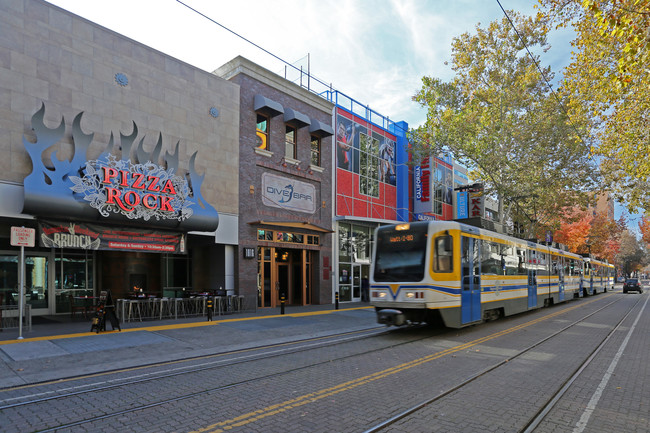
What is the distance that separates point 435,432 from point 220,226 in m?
13.8

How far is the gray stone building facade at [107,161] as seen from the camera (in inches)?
485

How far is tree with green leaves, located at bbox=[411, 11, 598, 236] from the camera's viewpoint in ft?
81.2

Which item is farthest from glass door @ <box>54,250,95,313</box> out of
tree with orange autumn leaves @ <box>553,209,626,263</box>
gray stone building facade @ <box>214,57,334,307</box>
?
tree with orange autumn leaves @ <box>553,209,626,263</box>

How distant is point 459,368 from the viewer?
26.5ft

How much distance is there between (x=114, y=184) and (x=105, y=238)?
1783 millimetres

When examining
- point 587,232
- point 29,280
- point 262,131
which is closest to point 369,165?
point 262,131

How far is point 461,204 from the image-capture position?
121 feet

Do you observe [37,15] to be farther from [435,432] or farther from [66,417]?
[435,432]

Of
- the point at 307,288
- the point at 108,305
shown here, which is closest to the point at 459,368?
the point at 108,305

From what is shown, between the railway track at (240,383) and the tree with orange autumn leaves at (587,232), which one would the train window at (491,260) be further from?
the tree with orange autumn leaves at (587,232)

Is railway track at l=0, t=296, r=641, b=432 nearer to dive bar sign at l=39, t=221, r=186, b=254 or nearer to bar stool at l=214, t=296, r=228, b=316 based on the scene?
bar stool at l=214, t=296, r=228, b=316

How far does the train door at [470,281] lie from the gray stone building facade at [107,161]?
951 centimetres

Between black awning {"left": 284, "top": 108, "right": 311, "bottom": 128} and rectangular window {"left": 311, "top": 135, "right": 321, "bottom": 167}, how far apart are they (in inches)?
59.9

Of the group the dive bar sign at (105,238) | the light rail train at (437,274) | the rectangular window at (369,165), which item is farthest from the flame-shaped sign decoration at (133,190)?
the rectangular window at (369,165)
